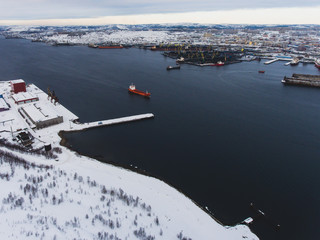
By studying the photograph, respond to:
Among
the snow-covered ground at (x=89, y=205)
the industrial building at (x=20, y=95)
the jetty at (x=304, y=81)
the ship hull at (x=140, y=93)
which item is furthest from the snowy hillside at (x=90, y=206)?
the jetty at (x=304, y=81)

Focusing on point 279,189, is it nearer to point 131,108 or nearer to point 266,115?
point 266,115

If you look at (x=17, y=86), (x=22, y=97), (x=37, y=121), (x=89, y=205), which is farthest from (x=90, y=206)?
(x=17, y=86)

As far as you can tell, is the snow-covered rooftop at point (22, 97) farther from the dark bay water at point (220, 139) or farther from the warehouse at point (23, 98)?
the dark bay water at point (220, 139)

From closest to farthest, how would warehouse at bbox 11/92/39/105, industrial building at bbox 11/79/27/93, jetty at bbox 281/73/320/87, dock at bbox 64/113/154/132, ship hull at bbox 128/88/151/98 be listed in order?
dock at bbox 64/113/154/132 < warehouse at bbox 11/92/39/105 < industrial building at bbox 11/79/27/93 < ship hull at bbox 128/88/151/98 < jetty at bbox 281/73/320/87

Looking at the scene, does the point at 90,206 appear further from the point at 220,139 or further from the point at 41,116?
the point at 41,116

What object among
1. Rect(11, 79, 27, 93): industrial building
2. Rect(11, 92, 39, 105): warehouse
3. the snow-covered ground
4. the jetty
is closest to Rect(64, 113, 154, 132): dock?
the snow-covered ground

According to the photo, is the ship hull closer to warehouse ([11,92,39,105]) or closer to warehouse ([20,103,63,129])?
warehouse ([20,103,63,129])
